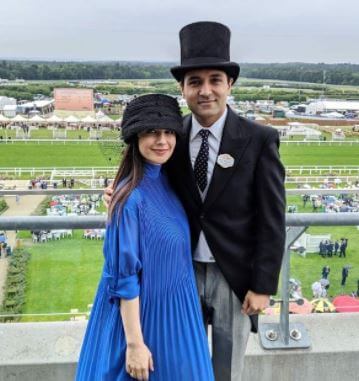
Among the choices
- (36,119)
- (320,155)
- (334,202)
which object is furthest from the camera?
(36,119)

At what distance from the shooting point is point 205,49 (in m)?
1.19

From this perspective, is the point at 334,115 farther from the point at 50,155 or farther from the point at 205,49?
the point at 205,49

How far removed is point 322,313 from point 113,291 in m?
1.07

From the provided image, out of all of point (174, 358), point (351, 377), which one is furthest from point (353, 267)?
point (174, 358)

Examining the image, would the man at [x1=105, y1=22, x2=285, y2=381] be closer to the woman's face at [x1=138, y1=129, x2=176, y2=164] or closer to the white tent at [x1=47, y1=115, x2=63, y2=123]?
the woman's face at [x1=138, y1=129, x2=176, y2=164]

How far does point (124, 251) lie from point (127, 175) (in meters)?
0.19

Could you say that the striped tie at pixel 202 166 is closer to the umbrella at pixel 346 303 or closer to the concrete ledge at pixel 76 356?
the concrete ledge at pixel 76 356

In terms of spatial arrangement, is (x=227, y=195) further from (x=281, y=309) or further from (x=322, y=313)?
(x=322, y=313)

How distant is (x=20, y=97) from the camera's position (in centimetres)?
4581

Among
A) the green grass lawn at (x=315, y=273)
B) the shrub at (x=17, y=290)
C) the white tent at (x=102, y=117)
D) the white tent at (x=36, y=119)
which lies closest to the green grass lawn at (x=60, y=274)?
the shrub at (x=17, y=290)

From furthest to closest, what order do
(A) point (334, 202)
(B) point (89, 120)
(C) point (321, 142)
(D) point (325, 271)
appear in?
(B) point (89, 120) → (C) point (321, 142) → (A) point (334, 202) → (D) point (325, 271)

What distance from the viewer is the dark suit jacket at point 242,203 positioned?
3.98 ft

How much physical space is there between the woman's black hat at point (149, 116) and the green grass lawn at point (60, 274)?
22.5 inches

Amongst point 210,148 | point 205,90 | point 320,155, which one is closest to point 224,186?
point 210,148
